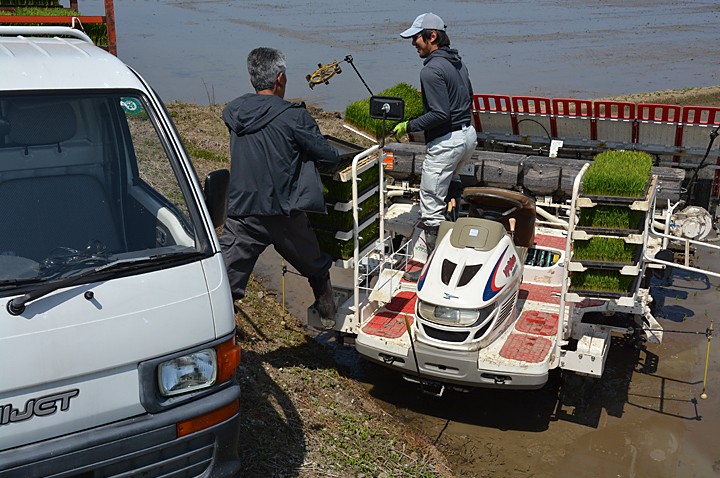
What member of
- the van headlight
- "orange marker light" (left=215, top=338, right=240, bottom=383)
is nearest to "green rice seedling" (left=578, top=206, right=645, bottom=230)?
"orange marker light" (left=215, top=338, right=240, bottom=383)

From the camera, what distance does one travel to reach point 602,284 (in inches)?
254

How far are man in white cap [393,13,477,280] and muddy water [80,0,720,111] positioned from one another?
39.8 feet

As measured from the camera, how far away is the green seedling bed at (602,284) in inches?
253

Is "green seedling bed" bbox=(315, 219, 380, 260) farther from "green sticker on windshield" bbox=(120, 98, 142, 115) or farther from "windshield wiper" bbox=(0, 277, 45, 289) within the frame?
"windshield wiper" bbox=(0, 277, 45, 289)

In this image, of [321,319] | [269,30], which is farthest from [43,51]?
[269,30]

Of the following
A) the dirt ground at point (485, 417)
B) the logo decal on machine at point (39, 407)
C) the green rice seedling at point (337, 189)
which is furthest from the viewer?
the green rice seedling at point (337, 189)

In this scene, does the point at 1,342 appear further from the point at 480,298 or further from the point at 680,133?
the point at 680,133

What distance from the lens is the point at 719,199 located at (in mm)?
10094

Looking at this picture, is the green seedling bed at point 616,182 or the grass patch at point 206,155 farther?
the grass patch at point 206,155

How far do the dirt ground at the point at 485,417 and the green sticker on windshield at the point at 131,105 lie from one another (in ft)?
7.37

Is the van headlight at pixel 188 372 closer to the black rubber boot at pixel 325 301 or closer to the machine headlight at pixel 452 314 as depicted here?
the machine headlight at pixel 452 314

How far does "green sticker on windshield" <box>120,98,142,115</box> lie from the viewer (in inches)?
176

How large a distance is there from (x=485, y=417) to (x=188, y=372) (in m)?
3.49

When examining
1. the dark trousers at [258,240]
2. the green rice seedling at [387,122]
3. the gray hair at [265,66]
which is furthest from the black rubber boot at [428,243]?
the green rice seedling at [387,122]
